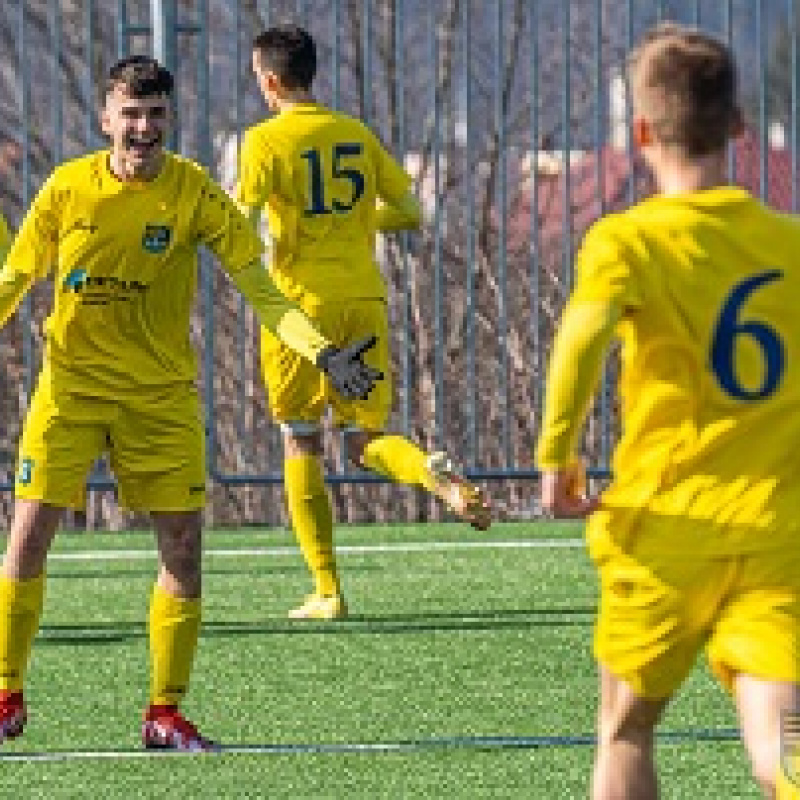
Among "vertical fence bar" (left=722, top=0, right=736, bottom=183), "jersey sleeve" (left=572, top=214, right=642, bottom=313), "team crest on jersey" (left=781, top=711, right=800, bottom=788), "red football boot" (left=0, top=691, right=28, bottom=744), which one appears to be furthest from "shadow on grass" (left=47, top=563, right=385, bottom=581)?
"team crest on jersey" (left=781, top=711, right=800, bottom=788)

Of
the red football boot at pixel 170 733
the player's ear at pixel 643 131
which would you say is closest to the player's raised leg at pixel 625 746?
the player's ear at pixel 643 131

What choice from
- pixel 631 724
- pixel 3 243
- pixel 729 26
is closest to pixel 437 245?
pixel 729 26

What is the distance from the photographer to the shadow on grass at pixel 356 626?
11.0 metres

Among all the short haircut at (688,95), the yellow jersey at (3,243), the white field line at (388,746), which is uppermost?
the short haircut at (688,95)

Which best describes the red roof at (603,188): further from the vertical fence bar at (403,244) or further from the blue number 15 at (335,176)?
the blue number 15 at (335,176)

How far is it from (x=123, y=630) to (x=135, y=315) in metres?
2.77

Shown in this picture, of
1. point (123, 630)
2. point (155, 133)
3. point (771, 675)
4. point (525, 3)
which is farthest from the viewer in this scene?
point (525, 3)

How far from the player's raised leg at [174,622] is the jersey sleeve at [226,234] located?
66 cm

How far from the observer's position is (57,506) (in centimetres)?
860

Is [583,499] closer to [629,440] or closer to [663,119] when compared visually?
[629,440]

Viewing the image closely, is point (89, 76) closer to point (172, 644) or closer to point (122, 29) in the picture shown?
point (122, 29)

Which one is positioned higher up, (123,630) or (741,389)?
(741,389)

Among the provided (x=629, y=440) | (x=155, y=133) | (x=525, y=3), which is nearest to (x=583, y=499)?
(x=629, y=440)

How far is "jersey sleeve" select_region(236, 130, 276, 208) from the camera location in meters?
11.5
